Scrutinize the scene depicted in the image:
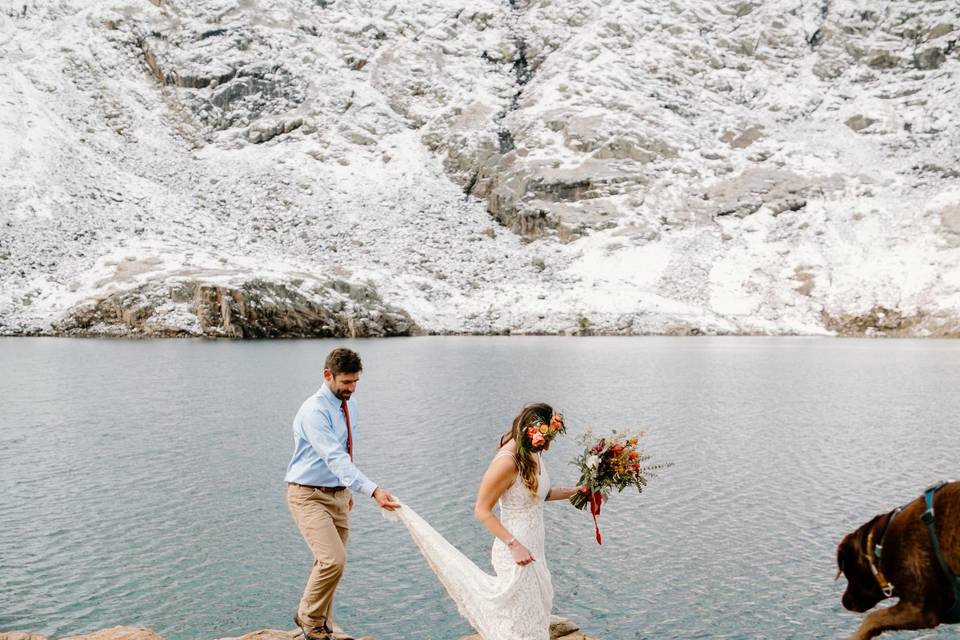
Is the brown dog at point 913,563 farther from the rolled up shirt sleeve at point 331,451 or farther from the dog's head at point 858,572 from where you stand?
the rolled up shirt sleeve at point 331,451

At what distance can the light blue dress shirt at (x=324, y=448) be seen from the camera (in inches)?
288

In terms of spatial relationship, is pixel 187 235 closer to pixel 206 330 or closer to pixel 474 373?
pixel 206 330

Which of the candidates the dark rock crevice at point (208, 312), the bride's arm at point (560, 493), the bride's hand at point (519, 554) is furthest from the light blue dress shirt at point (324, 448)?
the dark rock crevice at point (208, 312)

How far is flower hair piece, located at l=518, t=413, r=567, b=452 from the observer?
6234 mm

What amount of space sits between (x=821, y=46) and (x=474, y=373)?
16084 centimetres

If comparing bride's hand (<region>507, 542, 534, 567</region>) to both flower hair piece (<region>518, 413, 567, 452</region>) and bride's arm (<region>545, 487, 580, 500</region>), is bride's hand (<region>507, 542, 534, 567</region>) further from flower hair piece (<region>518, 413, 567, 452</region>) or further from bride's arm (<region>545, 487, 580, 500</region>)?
flower hair piece (<region>518, 413, 567, 452</region>)

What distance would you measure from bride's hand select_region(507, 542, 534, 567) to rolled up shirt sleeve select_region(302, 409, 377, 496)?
1539mm

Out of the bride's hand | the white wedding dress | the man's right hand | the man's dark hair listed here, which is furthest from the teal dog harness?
the man's dark hair

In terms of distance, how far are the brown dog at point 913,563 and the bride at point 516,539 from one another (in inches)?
106

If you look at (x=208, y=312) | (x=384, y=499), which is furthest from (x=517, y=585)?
(x=208, y=312)

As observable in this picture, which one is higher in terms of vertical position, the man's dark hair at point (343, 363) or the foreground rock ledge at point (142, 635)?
the man's dark hair at point (343, 363)

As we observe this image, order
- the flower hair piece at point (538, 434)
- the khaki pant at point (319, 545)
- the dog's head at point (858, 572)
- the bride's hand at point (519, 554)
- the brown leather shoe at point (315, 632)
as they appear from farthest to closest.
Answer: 1. the brown leather shoe at point (315, 632)
2. the khaki pant at point (319, 545)
3. the bride's hand at point (519, 554)
4. the flower hair piece at point (538, 434)
5. the dog's head at point (858, 572)

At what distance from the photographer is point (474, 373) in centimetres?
4741

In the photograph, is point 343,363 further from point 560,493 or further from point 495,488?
point 560,493
